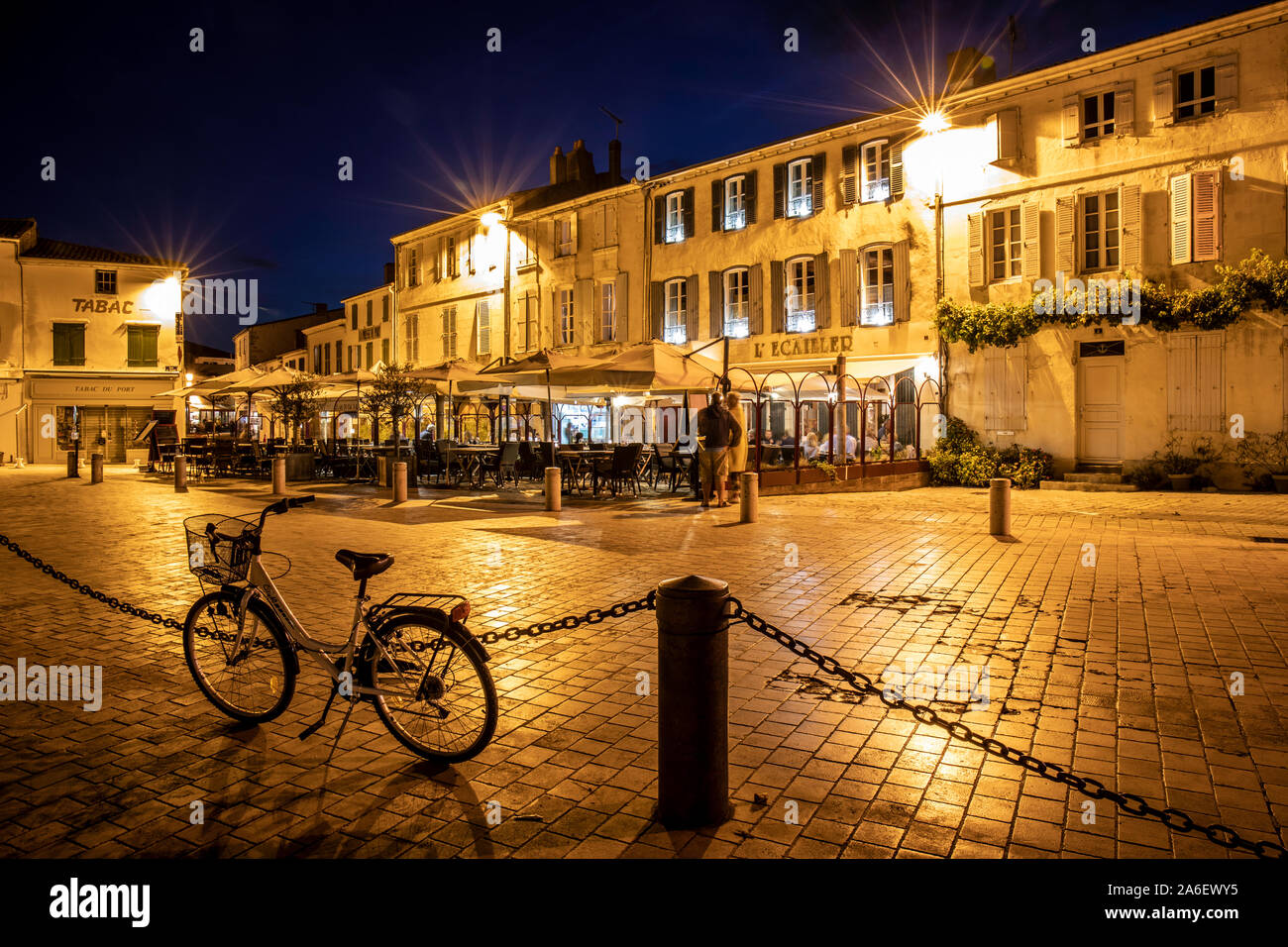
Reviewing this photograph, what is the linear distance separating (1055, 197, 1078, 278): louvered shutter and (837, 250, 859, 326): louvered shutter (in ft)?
16.3

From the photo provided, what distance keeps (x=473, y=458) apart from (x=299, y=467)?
16.9 feet

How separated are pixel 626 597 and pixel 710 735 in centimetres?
380

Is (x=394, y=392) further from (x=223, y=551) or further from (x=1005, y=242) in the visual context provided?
(x=223, y=551)

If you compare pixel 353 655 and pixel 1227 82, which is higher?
pixel 1227 82

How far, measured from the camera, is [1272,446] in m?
16.4

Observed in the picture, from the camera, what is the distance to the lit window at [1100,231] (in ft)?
60.7

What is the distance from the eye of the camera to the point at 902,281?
21.5 meters

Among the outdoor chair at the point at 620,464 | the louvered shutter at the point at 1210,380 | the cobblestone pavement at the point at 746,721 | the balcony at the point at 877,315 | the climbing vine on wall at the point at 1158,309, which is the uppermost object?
the balcony at the point at 877,315

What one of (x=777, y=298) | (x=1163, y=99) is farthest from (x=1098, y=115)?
(x=777, y=298)

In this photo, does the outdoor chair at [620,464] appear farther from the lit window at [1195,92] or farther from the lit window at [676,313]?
the lit window at [1195,92]

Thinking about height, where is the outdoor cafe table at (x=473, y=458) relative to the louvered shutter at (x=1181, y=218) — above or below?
below

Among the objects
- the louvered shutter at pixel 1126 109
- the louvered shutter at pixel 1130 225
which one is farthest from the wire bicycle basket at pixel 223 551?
the louvered shutter at pixel 1126 109

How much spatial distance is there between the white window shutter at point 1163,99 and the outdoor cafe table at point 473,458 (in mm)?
15407

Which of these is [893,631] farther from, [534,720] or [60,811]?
[60,811]
